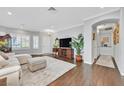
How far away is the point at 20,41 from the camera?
32.6 feet

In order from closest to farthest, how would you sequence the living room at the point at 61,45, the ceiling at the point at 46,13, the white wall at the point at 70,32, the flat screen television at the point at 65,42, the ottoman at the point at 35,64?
1. the living room at the point at 61,45
2. the ottoman at the point at 35,64
3. the ceiling at the point at 46,13
4. the white wall at the point at 70,32
5. the flat screen television at the point at 65,42

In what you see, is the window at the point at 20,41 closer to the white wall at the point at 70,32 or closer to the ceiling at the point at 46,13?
the white wall at the point at 70,32

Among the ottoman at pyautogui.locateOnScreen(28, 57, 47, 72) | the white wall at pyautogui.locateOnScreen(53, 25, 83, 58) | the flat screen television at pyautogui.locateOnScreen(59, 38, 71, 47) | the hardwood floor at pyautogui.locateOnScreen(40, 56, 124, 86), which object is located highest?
the white wall at pyautogui.locateOnScreen(53, 25, 83, 58)

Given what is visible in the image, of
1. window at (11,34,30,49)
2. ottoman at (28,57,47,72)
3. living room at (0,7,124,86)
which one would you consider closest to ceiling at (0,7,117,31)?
living room at (0,7,124,86)

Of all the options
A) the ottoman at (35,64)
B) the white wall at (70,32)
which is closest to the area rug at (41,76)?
the ottoman at (35,64)

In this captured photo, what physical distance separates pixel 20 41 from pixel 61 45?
3796 mm

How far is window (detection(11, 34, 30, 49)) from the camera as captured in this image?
9.39 meters

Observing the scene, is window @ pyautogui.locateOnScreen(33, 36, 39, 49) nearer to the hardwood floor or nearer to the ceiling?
the ceiling

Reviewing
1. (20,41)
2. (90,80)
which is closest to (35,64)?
(90,80)

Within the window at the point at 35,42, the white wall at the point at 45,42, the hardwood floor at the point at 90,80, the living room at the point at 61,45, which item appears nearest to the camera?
the hardwood floor at the point at 90,80

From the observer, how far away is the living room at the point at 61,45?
3.44 metres

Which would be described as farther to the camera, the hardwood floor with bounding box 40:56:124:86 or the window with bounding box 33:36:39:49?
the window with bounding box 33:36:39:49

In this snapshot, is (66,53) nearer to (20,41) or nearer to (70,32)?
(70,32)
